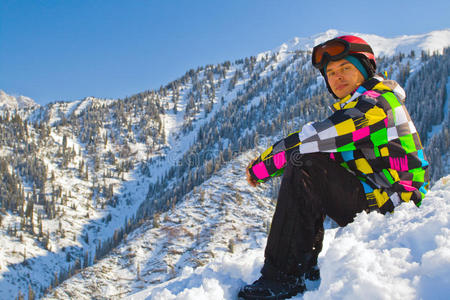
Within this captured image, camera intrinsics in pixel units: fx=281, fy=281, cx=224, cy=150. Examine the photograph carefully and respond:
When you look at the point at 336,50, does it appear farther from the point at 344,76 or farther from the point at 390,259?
the point at 390,259

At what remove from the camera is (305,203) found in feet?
10.6

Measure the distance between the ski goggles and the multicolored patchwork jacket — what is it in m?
0.69

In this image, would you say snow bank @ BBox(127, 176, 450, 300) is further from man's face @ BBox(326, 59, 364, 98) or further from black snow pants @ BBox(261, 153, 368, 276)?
man's face @ BBox(326, 59, 364, 98)

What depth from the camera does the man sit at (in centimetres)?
311

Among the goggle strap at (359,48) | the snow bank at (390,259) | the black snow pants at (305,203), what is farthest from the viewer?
the goggle strap at (359,48)

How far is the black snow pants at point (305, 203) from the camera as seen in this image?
10.5 ft

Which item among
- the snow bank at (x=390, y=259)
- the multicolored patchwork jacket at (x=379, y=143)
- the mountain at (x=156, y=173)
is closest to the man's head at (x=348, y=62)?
the multicolored patchwork jacket at (x=379, y=143)

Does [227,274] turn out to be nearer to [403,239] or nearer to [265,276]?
[265,276]

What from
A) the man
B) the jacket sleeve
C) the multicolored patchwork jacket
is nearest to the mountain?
the man

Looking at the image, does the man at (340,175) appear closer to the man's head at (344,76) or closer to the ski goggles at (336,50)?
the man's head at (344,76)

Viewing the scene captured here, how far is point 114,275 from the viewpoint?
58.5 metres

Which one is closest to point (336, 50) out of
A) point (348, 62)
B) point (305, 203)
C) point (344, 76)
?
point (348, 62)

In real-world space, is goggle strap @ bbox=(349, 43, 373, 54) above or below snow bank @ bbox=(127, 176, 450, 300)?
above

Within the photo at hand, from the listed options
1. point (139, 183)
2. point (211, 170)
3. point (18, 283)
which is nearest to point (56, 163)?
point (139, 183)
